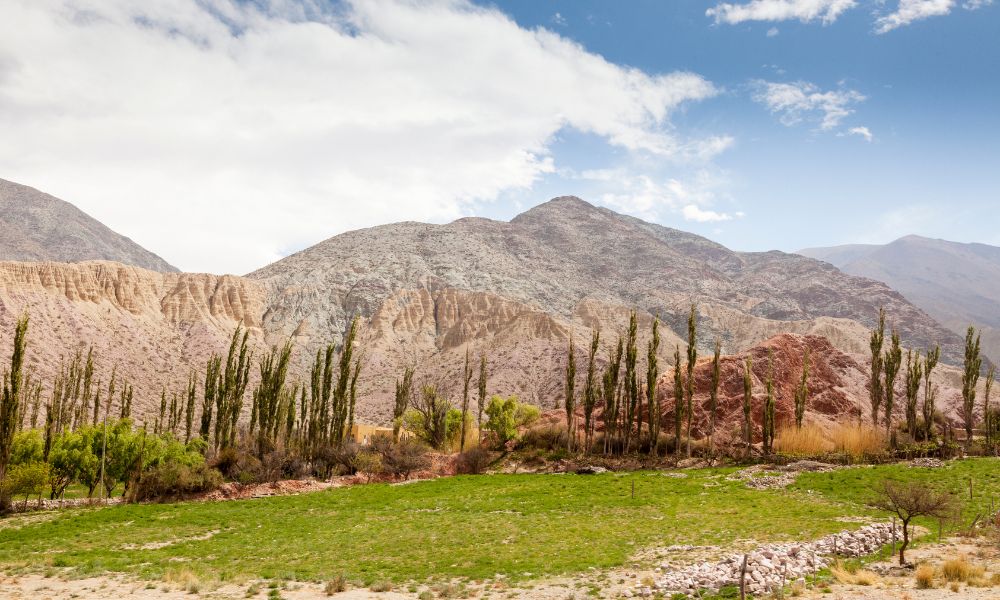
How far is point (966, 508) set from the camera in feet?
73.1

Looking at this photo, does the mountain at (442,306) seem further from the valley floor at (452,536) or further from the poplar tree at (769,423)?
the valley floor at (452,536)

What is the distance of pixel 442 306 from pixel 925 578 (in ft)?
364

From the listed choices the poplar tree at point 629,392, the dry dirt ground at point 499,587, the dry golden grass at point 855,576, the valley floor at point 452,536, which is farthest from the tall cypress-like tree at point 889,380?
the dry golden grass at point 855,576

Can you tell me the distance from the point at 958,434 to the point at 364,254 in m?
117

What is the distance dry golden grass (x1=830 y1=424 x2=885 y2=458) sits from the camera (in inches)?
1489

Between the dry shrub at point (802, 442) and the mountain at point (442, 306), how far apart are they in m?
14.3

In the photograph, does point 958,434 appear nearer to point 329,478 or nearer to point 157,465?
point 329,478

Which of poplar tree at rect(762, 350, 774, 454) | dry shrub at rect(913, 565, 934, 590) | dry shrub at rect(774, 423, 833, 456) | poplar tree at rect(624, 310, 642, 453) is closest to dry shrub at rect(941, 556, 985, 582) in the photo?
dry shrub at rect(913, 565, 934, 590)

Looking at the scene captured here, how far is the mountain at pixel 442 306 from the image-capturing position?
85.5 m

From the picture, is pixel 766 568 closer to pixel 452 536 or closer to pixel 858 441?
pixel 452 536

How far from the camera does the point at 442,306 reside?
4811 inches

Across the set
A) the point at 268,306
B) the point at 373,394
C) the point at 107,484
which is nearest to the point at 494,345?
the point at 373,394

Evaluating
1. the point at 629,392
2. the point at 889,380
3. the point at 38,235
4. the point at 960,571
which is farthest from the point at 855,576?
the point at 38,235

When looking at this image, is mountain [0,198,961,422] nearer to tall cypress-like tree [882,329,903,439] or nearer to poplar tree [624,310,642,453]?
tall cypress-like tree [882,329,903,439]
